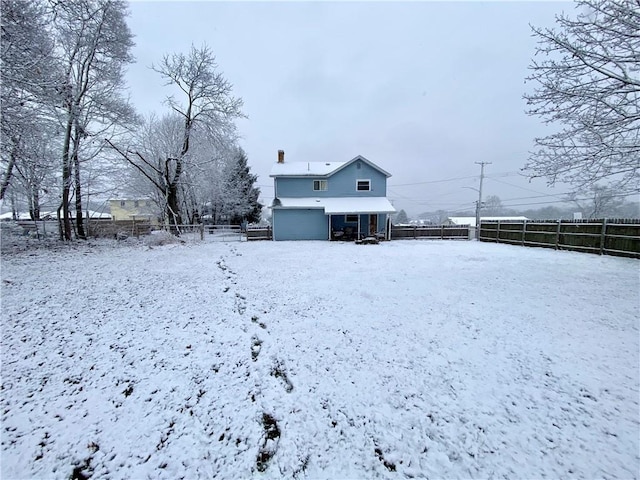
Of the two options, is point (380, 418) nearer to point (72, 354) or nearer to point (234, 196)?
point (72, 354)

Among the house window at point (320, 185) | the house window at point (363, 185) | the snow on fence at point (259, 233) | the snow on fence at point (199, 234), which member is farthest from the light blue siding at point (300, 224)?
the house window at point (363, 185)

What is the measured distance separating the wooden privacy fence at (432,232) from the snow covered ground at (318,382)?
46.8ft

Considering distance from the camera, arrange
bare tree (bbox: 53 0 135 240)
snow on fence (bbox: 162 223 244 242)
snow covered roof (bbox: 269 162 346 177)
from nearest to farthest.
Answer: bare tree (bbox: 53 0 135 240), snow on fence (bbox: 162 223 244 242), snow covered roof (bbox: 269 162 346 177)

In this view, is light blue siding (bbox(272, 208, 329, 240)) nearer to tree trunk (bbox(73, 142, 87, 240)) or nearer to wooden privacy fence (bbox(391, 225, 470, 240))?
wooden privacy fence (bbox(391, 225, 470, 240))

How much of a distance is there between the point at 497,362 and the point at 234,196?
28490 mm

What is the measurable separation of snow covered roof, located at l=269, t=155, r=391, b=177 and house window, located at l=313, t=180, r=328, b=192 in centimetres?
57

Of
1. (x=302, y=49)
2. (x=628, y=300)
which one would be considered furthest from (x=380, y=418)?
(x=302, y=49)

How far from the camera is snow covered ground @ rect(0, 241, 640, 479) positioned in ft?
7.18

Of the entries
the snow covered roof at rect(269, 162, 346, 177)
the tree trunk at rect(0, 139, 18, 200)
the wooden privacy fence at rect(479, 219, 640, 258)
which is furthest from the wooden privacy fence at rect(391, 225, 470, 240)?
the tree trunk at rect(0, 139, 18, 200)

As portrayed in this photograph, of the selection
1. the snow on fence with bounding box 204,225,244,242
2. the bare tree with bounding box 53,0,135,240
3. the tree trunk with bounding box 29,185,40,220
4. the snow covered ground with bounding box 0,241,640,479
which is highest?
the bare tree with bounding box 53,0,135,240

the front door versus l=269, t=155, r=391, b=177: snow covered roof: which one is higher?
l=269, t=155, r=391, b=177: snow covered roof

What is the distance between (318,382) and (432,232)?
19.7m

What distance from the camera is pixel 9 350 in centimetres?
353

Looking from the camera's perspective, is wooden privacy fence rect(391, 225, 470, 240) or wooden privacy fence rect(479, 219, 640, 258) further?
wooden privacy fence rect(391, 225, 470, 240)
